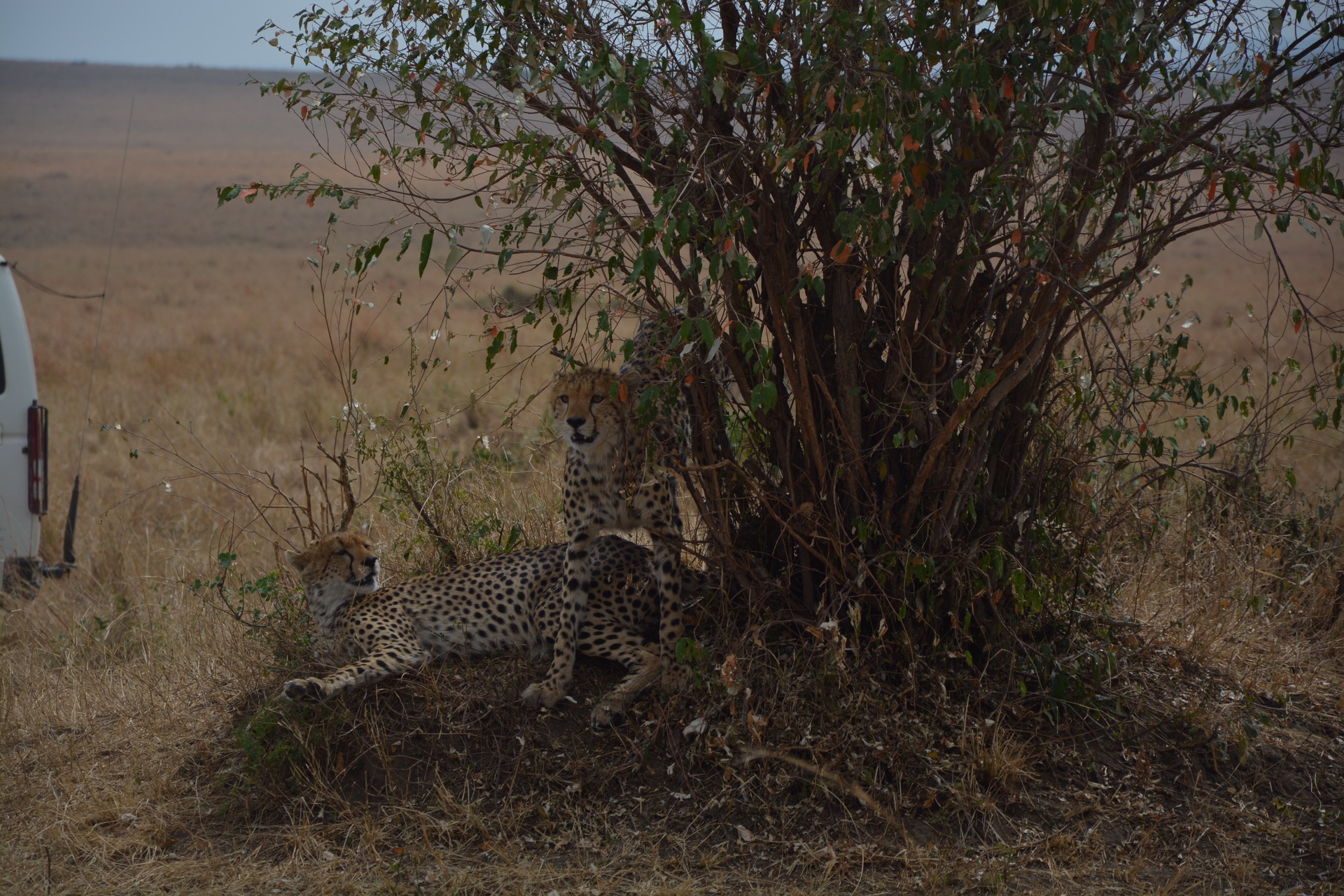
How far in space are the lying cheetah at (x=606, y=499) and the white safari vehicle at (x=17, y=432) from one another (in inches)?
134

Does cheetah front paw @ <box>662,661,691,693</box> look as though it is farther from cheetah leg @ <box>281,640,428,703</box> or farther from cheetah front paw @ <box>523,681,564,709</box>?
cheetah leg @ <box>281,640,428,703</box>

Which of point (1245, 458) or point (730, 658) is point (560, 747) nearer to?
point (730, 658)

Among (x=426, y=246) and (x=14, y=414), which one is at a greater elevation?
(x=426, y=246)

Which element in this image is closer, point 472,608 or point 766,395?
point 766,395

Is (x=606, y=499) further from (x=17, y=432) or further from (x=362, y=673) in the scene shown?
(x=17, y=432)

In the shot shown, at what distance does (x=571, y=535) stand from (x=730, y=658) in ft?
3.13

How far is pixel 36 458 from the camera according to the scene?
6035 mm

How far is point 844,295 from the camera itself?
12.3ft

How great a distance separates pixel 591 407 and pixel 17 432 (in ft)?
12.1

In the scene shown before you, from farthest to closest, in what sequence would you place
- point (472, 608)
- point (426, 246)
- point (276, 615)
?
point (276, 615) < point (472, 608) < point (426, 246)

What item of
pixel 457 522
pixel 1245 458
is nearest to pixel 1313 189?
pixel 1245 458

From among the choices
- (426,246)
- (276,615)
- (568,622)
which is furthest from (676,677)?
(276,615)

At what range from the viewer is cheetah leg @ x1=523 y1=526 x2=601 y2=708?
391cm

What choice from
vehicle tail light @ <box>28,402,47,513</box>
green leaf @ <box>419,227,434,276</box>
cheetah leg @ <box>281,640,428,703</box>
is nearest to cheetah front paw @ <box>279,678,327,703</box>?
cheetah leg @ <box>281,640,428,703</box>
